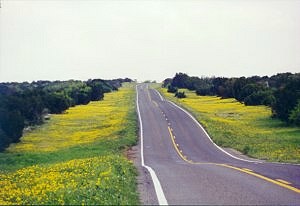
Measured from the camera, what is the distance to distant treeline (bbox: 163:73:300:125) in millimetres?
64250

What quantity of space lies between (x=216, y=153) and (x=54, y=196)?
2658cm

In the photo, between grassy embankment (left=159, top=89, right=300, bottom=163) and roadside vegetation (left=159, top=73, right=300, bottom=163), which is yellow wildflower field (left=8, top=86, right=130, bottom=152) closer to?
grassy embankment (left=159, top=89, right=300, bottom=163)

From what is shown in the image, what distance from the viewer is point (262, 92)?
97.6 metres

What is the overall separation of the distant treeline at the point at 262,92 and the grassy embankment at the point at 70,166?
16.4 metres

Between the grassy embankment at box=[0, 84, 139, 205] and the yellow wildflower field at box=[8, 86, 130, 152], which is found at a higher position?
the grassy embankment at box=[0, 84, 139, 205]

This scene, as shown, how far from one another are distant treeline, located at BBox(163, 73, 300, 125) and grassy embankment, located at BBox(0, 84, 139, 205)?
16.4 metres

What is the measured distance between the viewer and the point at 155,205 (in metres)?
11.1

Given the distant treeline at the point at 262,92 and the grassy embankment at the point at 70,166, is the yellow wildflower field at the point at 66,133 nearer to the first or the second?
the grassy embankment at the point at 70,166

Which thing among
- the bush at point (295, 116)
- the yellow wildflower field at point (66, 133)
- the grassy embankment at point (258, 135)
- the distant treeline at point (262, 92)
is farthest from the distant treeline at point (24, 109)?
the distant treeline at point (262, 92)

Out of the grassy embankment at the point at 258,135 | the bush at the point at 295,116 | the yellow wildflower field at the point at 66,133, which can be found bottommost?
the yellow wildflower field at the point at 66,133

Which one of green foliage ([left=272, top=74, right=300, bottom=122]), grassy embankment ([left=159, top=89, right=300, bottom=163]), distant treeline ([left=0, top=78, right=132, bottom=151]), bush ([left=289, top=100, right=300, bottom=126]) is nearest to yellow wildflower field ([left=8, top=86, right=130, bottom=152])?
distant treeline ([left=0, top=78, right=132, bottom=151])

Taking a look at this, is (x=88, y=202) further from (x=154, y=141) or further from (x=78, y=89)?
(x=78, y=89)

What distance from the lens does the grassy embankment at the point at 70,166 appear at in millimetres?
12242

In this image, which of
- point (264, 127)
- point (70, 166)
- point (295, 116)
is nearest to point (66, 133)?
point (264, 127)
